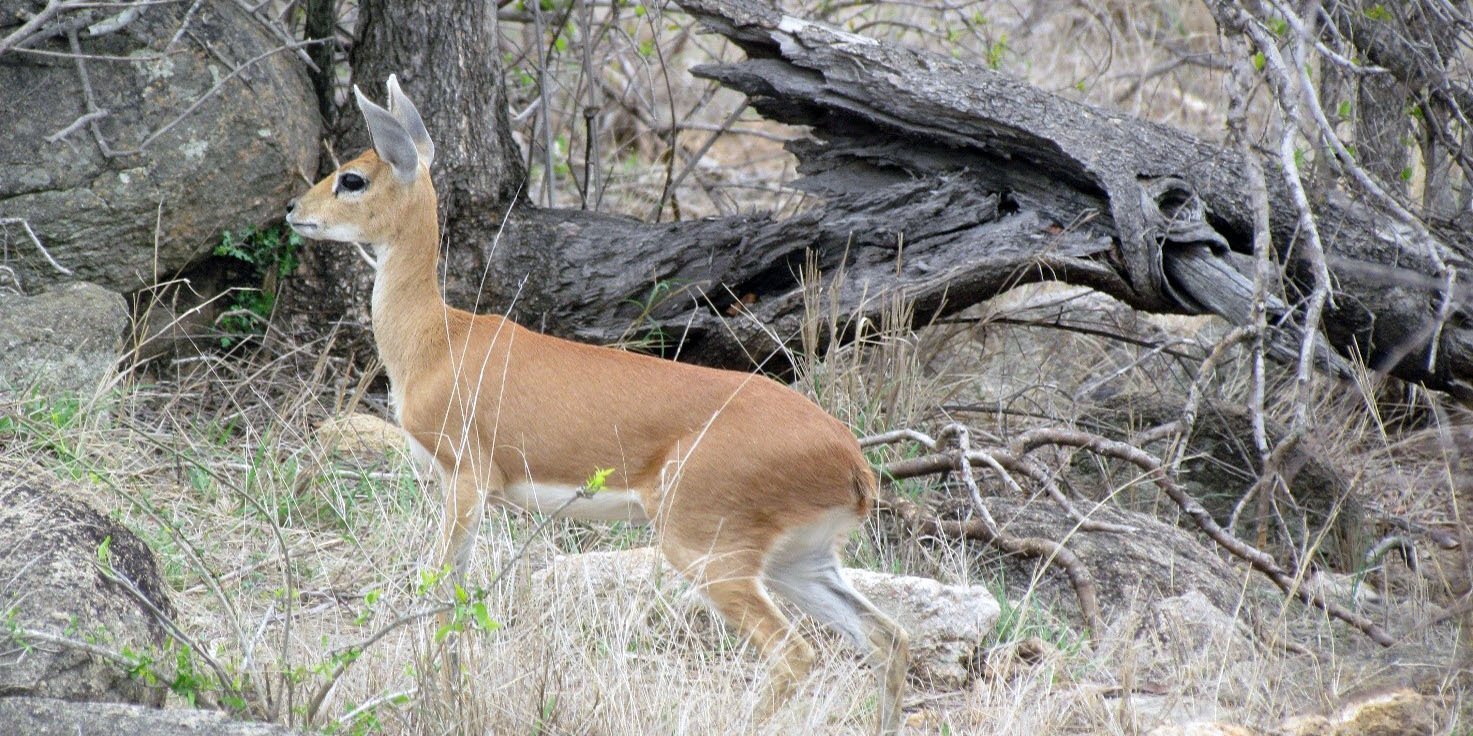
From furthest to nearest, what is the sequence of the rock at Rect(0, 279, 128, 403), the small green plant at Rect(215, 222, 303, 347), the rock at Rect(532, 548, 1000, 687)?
the small green plant at Rect(215, 222, 303, 347)
the rock at Rect(0, 279, 128, 403)
the rock at Rect(532, 548, 1000, 687)

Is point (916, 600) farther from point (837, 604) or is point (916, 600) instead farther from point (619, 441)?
point (619, 441)

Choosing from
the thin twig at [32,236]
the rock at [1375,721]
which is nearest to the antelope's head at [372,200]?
the thin twig at [32,236]

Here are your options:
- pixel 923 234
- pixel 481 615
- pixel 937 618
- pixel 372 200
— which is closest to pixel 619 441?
pixel 937 618

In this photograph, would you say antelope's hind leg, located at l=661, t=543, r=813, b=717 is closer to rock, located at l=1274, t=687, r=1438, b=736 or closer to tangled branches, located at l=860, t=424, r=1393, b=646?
tangled branches, located at l=860, t=424, r=1393, b=646

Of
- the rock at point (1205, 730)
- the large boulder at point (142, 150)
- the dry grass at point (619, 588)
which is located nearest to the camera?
the rock at point (1205, 730)

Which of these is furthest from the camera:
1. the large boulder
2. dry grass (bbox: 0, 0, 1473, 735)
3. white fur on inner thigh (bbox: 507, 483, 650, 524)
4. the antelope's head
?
the large boulder

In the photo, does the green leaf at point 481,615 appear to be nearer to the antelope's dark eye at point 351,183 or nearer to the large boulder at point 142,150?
the antelope's dark eye at point 351,183

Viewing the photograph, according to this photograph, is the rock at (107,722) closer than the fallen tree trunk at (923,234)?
Yes

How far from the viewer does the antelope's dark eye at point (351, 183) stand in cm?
541

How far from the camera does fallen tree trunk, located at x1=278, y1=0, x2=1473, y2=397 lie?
629cm

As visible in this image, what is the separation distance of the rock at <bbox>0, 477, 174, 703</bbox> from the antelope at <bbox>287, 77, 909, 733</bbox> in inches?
41.7

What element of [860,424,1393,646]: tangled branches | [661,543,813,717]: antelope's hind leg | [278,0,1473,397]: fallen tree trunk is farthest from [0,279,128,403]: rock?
[860,424,1393,646]: tangled branches

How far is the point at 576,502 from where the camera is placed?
15.8 feet

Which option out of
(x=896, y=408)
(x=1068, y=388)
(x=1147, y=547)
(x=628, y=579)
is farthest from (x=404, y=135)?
(x=1068, y=388)
